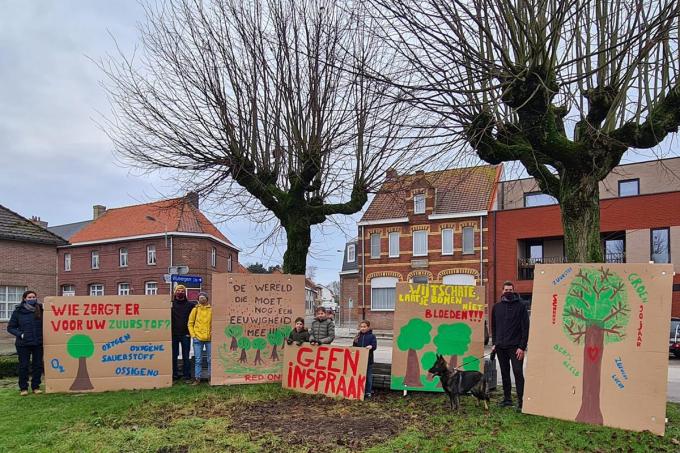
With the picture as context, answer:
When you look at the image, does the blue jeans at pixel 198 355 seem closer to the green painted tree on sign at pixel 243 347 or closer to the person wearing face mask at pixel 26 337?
the green painted tree on sign at pixel 243 347

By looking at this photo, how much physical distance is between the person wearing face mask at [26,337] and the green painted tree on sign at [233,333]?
3497 mm

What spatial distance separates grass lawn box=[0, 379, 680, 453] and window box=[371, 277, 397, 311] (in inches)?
1082

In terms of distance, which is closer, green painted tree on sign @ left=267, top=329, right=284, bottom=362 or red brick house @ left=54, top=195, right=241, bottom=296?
green painted tree on sign @ left=267, top=329, right=284, bottom=362

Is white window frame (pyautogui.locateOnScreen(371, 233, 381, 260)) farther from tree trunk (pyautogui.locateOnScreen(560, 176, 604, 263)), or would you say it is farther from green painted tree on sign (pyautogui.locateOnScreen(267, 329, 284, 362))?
tree trunk (pyautogui.locateOnScreen(560, 176, 604, 263))

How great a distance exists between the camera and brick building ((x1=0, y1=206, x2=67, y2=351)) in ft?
71.5

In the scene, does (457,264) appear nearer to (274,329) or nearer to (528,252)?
(528,252)

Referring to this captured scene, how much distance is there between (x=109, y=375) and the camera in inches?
399

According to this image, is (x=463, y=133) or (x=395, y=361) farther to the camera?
(x=395, y=361)

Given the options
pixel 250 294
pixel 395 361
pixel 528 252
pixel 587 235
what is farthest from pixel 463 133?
pixel 528 252

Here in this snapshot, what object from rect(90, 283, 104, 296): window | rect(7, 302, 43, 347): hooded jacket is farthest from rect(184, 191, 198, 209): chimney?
rect(90, 283, 104, 296): window

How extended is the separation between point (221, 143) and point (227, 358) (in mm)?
4571

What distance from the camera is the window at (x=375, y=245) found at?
123 ft

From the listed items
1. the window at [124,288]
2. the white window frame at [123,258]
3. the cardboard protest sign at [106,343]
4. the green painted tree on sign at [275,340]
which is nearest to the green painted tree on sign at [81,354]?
the cardboard protest sign at [106,343]

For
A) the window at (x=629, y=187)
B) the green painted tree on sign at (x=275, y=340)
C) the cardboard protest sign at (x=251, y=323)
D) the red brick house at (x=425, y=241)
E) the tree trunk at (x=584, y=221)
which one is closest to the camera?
the tree trunk at (x=584, y=221)
